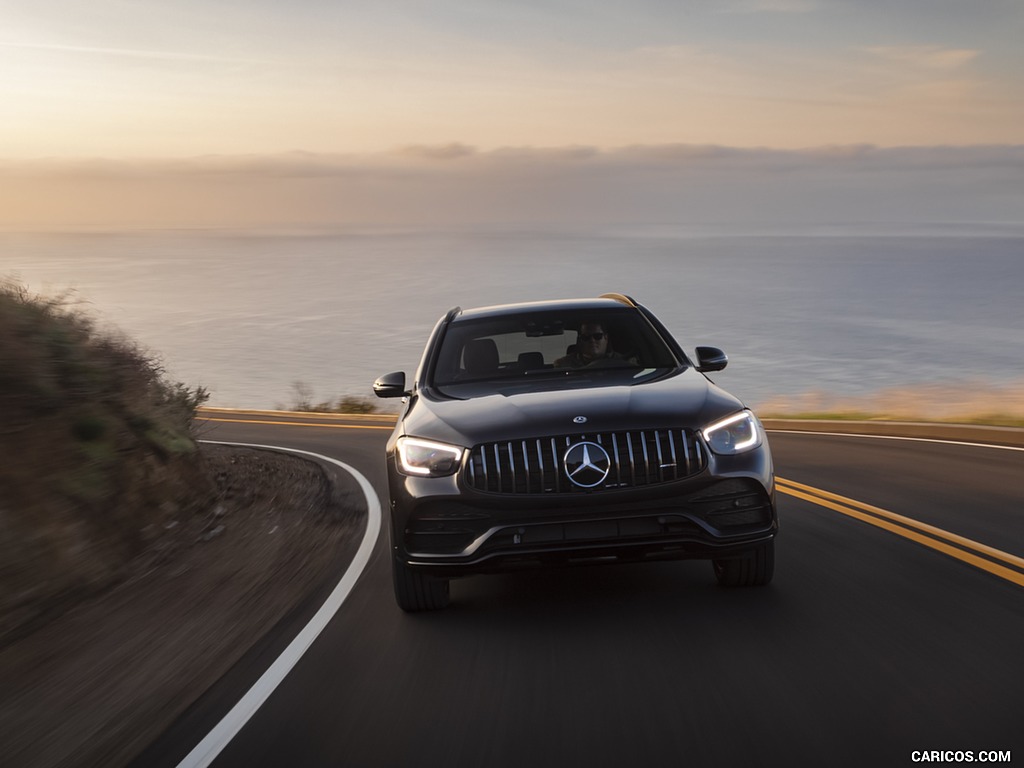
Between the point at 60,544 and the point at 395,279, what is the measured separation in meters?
118

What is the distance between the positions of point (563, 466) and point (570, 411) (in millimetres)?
378

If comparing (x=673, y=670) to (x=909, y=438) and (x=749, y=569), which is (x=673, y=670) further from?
(x=909, y=438)

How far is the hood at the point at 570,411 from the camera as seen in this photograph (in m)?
5.48

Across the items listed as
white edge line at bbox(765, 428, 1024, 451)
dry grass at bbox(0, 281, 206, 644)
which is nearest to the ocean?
dry grass at bbox(0, 281, 206, 644)

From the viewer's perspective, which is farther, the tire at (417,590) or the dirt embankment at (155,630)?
the tire at (417,590)

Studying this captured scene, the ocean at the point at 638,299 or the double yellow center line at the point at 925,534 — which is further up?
the double yellow center line at the point at 925,534

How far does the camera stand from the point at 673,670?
4719mm

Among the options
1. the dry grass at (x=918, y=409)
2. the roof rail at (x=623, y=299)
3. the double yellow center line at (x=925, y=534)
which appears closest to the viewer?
the double yellow center line at (x=925, y=534)

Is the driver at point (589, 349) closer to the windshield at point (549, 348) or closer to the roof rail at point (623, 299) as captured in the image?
the windshield at point (549, 348)

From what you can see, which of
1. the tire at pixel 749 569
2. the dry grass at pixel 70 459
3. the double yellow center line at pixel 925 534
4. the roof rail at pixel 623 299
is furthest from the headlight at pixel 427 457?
the double yellow center line at pixel 925 534

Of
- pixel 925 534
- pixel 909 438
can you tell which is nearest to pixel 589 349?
pixel 925 534

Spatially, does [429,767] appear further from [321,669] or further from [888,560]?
[888,560]

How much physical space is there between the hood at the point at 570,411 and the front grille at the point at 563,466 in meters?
0.05

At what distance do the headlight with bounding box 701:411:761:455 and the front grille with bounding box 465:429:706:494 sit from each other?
0.10 metres
